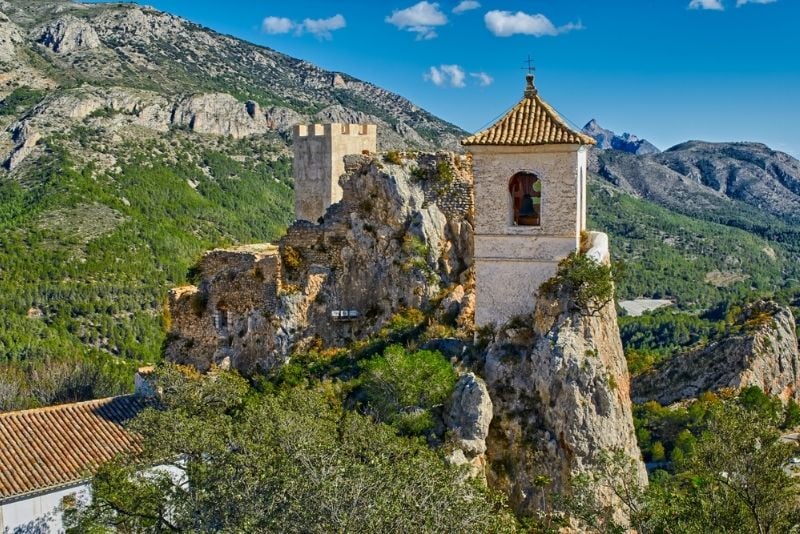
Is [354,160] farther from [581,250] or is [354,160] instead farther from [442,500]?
[442,500]

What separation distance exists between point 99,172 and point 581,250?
367ft

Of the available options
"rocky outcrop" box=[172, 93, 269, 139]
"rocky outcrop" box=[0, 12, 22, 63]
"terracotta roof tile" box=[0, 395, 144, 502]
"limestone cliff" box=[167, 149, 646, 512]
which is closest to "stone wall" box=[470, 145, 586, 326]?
"limestone cliff" box=[167, 149, 646, 512]

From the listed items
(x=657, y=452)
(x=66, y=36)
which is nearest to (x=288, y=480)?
(x=657, y=452)

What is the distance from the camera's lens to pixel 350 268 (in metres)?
25.1

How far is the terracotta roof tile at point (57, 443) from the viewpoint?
21.3 metres

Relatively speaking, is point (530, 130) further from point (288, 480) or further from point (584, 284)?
point (288, 480)

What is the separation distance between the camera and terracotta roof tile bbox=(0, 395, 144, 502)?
2133 cm

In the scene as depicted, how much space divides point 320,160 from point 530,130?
1054 centimetres

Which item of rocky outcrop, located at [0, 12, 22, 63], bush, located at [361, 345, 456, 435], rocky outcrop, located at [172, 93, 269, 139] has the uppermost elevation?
rocky outcrop, located at [0, 12, 22, 63]

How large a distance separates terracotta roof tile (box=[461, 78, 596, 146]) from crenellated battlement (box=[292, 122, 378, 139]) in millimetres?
9233

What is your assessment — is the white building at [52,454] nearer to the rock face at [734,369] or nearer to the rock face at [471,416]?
the rock face at [471,416]

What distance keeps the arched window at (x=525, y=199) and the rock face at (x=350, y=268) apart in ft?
12.4

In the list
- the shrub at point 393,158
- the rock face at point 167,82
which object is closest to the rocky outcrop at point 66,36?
the rock face at point 167,82

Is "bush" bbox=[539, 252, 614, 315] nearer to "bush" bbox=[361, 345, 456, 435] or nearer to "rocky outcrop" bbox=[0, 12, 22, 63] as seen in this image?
"bush" bbox=[361, 345, 456, 435]
